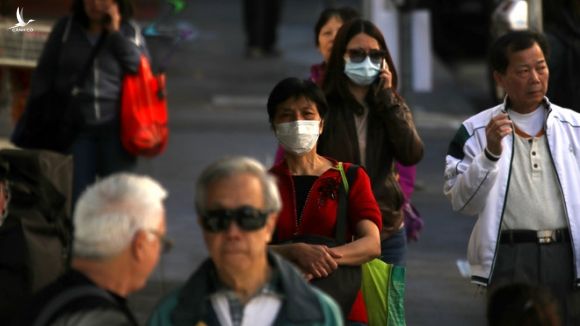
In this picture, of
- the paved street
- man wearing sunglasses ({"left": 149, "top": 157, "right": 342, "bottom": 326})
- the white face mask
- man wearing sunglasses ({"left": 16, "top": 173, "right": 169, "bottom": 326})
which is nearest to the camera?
man wearing sunglasses ({"left": 16, "top": 173, "right": 169, "bottom": 326})

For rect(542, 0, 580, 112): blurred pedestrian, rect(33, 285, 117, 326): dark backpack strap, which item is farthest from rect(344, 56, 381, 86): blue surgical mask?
rect(33, 285, 117, 326): dark backpack strap

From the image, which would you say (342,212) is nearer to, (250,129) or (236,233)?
(236,233)

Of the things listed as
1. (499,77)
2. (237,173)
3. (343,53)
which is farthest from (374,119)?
(237,173)

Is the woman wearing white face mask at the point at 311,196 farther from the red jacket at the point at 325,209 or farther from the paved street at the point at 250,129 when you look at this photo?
the paved street at the point at 250,129

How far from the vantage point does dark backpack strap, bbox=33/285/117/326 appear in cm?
448

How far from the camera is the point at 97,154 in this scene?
9.36 metres

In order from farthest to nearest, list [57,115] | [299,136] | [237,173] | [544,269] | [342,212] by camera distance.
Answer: [57,115] → [544,269] → [299,136] → [342,212] → [237,173]

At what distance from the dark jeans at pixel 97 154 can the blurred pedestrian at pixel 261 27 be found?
11.2 m

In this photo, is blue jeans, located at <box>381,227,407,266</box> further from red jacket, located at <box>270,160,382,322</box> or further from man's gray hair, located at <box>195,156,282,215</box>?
man's gray hair, located at <box>195,156,282,215</box>

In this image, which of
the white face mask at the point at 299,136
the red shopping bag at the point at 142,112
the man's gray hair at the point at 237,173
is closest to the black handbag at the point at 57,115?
the red shopping bag at the point at 142,112

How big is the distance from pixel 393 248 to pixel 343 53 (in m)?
0.89

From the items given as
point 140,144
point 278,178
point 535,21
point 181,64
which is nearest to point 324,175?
point 278,178

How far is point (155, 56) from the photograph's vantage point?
11.8m

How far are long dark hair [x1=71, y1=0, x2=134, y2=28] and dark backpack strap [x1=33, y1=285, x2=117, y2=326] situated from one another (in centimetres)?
485
